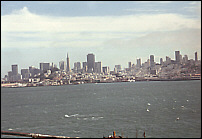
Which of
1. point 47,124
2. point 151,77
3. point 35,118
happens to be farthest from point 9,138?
point 151,77

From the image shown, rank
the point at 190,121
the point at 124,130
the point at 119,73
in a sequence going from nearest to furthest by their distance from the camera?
1. the point at 124,130
2. the point at 190,121
3. the point at 119,73

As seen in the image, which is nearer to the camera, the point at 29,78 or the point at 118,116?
the point at 118,116

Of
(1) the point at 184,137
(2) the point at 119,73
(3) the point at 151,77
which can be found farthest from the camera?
(2) the point at 119,73

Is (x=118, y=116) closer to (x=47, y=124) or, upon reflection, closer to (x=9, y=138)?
(x=47, y=124)

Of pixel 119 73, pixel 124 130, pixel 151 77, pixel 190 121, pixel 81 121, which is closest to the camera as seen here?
pixel 124 130

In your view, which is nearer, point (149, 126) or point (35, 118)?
point (149, 126)

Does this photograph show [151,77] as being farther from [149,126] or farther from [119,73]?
[149,126]

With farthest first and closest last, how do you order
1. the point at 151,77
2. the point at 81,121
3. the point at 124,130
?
the point at 151,77 < the point at 81,121 < the point at 124,130

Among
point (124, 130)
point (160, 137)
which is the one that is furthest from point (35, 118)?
point (160, 137)

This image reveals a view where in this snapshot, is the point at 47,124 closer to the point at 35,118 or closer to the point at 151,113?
the point at 35,118
